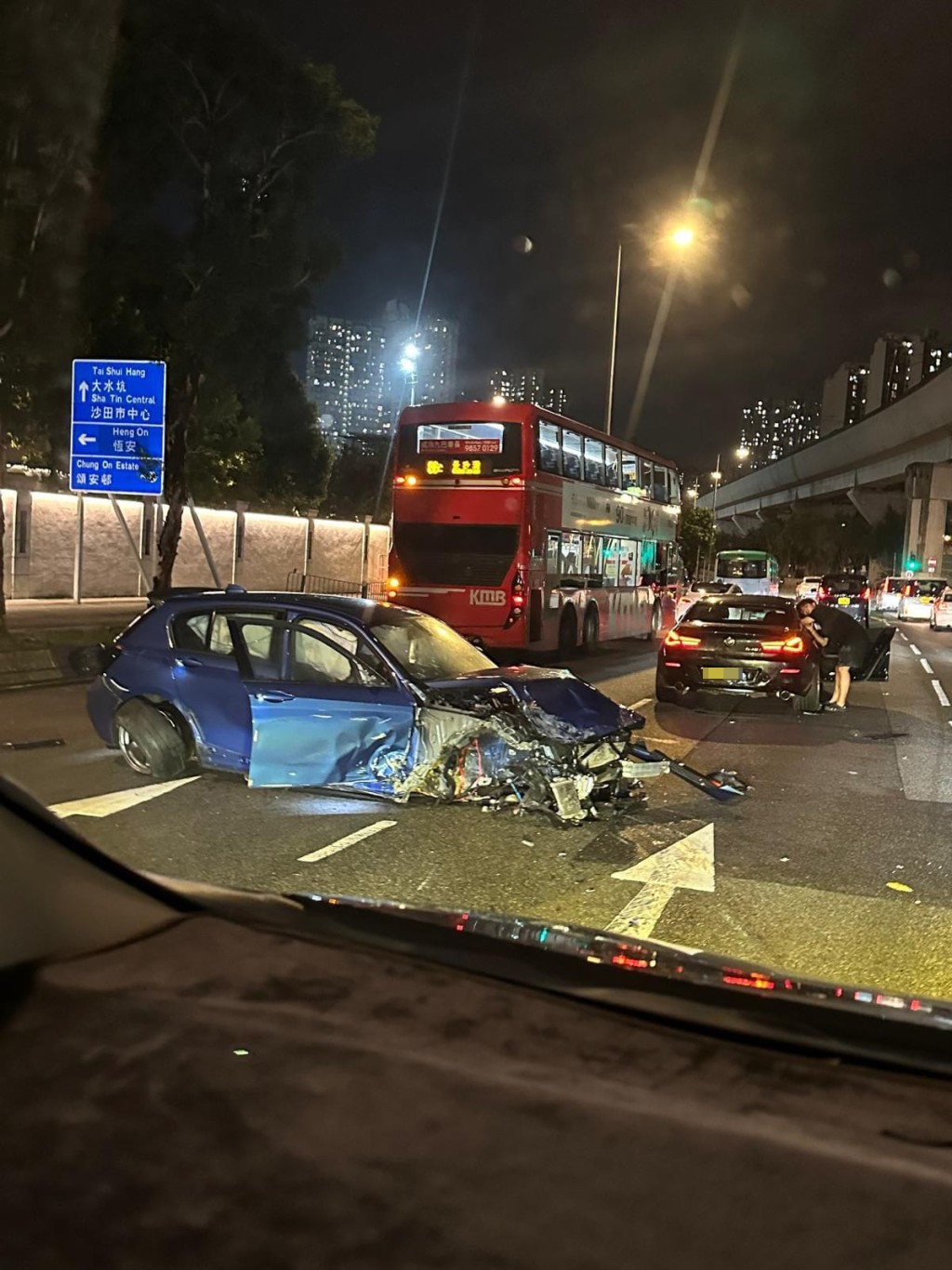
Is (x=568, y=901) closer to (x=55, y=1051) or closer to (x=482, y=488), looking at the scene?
(x=55, y=1051)

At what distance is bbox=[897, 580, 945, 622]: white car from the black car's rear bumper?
103 ft

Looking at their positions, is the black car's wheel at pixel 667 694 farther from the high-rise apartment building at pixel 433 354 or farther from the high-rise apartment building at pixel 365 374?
the high-rise apartment building at pixel 365 374

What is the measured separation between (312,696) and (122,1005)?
17.6 feet

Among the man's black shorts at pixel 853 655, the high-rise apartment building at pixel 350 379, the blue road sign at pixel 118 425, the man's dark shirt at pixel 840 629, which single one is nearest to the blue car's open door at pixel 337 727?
the man's dark shirt at pixel 840 629

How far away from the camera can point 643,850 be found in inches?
272

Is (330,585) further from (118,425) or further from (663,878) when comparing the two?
(663,878)

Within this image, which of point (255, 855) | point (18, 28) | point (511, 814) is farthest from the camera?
point (18, 28)

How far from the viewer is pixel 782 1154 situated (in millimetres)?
1784

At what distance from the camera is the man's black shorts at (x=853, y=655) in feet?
49.0

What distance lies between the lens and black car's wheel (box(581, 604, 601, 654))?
69.6 ft

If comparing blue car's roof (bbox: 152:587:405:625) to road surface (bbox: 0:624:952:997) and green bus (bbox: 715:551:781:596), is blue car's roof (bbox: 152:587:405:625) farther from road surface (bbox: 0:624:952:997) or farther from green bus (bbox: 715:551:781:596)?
green bus (bbox: 715:551:781:596)

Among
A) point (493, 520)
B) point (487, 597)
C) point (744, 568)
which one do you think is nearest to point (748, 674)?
point (487, 597)

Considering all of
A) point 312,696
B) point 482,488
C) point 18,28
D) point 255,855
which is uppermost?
point 18,28

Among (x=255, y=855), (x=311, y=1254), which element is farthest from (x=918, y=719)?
(x=311, y=1254)
